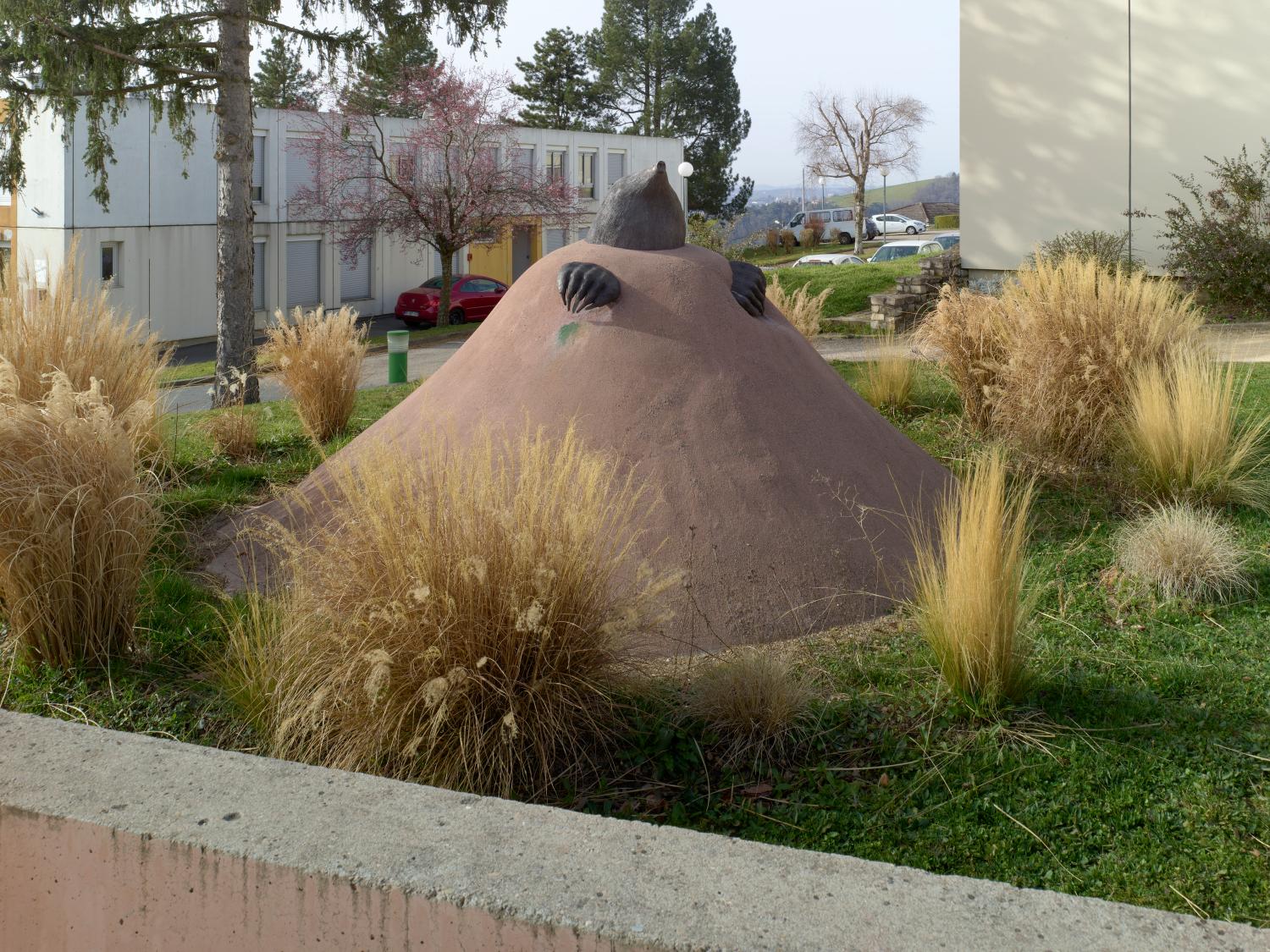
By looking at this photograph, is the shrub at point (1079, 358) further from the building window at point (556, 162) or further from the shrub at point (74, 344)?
the building window at point (556, 162)

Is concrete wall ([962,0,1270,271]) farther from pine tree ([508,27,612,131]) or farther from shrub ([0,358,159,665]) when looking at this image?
pine tree ([508,27,612,131])

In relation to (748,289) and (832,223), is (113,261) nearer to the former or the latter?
(748,289)

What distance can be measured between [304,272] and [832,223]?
33812 millimetres

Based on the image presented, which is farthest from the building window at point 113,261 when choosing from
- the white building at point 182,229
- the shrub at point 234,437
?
the shrub at point 234,437

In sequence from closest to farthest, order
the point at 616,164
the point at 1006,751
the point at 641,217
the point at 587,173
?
the point at 1006,751, the point at 641,217, the point at 587,173, the point at 616,164

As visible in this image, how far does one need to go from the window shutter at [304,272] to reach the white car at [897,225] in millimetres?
34162

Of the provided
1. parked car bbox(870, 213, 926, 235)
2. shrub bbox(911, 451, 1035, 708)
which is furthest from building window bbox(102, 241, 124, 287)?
parked car bbox(870, 213, 926, 235)

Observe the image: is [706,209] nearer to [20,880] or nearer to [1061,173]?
[1061,173]

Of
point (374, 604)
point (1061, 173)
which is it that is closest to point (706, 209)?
point (1061, 173)

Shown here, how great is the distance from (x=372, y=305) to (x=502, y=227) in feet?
21.2

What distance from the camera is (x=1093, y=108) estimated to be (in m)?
17.4

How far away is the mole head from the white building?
1760 centimetres

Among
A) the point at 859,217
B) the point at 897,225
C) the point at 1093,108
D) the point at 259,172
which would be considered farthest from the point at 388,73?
the point at 897,225

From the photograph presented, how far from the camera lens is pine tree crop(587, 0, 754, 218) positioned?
4806 centimetres
